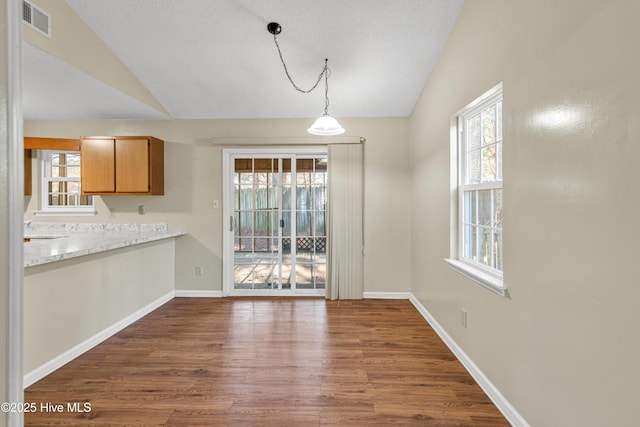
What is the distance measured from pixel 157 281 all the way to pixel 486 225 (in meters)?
3.67

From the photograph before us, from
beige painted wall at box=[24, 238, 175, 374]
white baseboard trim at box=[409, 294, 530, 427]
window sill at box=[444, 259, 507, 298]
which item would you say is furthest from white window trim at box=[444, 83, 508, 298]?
beige painted wall at box=[24, 238, 175, 374]

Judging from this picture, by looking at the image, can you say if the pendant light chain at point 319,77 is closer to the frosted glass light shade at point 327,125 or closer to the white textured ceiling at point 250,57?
the white textured ceiling at point 250,57

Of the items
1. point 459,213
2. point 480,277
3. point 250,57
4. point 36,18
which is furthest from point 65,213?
point 480,277

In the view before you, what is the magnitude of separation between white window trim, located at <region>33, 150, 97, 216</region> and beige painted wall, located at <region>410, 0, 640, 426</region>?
476 cm

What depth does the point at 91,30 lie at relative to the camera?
296 cm

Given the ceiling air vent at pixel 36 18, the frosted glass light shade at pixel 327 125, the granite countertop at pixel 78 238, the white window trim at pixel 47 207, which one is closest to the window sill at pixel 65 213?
the white window trim at pixel 47 207

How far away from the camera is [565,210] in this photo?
4.89 feet

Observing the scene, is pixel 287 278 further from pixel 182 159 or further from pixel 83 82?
pixel 83 82

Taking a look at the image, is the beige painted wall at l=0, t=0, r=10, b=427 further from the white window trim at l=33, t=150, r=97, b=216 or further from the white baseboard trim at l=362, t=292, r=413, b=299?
the white window trim at l=33, t=150, r=97, b=216

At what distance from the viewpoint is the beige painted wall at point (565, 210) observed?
1.19m

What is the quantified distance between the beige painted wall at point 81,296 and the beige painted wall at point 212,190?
610 millimetres

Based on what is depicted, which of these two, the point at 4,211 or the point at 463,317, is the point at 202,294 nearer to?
the point at 463,317

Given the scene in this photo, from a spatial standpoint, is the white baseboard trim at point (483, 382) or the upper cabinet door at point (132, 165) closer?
the white baseboard trim at point (483, 382)

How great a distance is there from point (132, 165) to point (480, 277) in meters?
3.99
